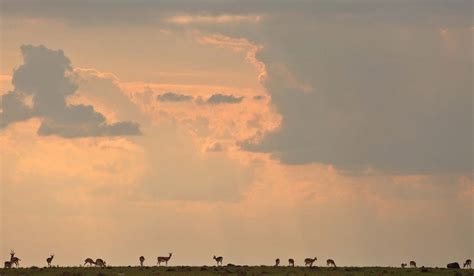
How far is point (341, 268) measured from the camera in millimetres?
134875

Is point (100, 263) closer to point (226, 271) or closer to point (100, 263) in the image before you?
point (100, 263)

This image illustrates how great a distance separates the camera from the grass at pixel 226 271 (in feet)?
412

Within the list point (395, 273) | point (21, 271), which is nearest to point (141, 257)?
point (21, 271)

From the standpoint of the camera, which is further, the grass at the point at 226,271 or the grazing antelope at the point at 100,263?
the grazing antelope at the point at 100,263

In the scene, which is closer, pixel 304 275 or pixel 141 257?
pixel 304 275

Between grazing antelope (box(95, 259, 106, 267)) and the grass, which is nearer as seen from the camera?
the grass

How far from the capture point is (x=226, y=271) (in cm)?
12612

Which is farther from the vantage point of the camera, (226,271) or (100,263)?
(100,263)

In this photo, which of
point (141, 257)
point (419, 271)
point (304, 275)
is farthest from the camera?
point (141, 257)

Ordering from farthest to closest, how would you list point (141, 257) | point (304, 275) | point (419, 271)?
point (141, 257) → point (419, 271) → point (304, 275)

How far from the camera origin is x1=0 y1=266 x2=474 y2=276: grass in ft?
412

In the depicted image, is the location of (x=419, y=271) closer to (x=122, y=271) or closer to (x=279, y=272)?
(x=279, y=272)

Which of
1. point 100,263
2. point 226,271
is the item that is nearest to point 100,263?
point 100,263

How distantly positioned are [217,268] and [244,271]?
6.91 meters
